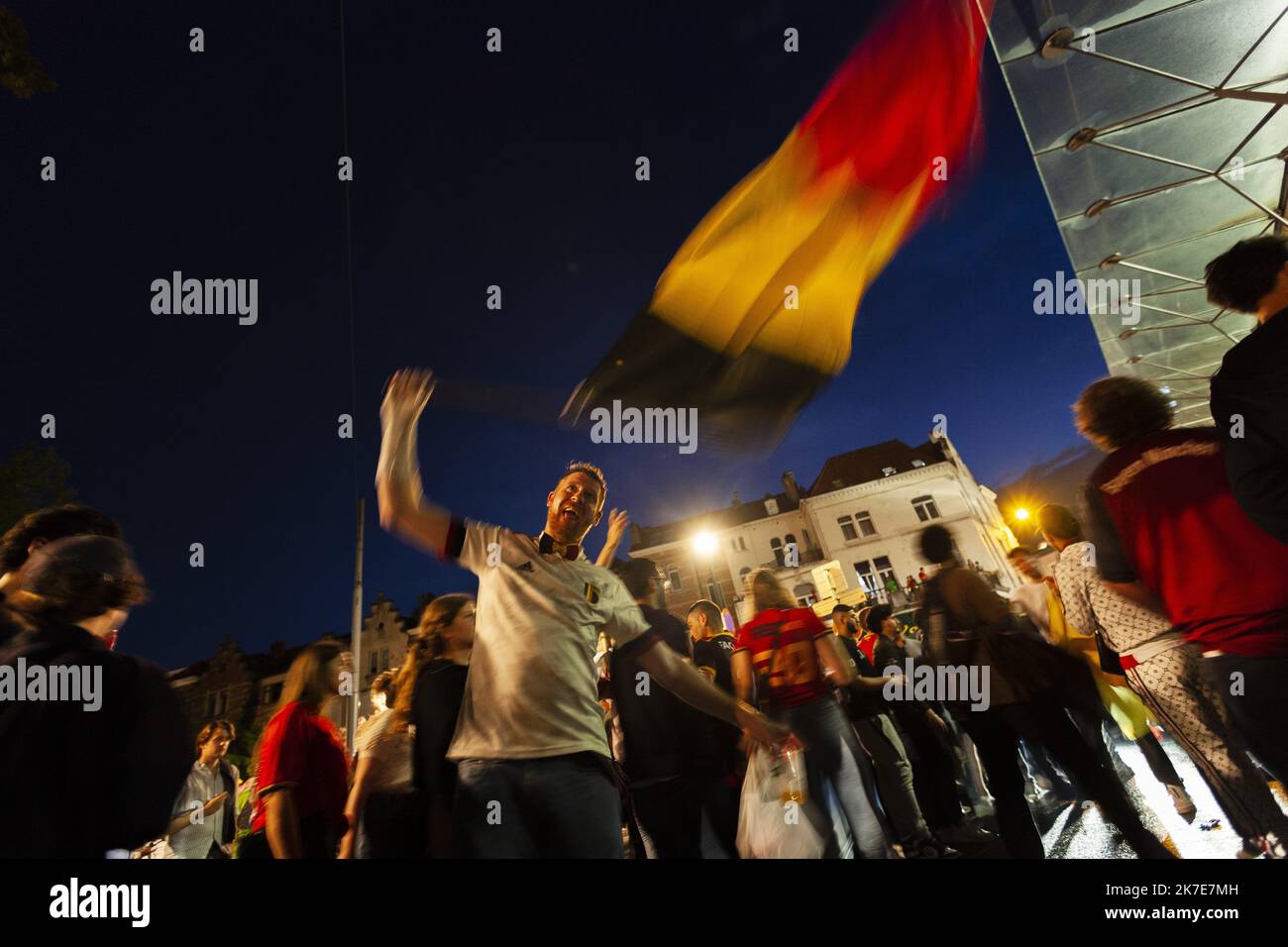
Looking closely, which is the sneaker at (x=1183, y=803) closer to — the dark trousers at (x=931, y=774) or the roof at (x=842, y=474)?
the dark trousers at (x=931, y=774)

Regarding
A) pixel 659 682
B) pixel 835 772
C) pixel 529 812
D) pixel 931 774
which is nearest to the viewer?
pixel 529 812

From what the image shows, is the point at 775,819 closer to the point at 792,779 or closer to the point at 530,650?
the point at 792,779

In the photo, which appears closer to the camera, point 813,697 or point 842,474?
point 813,697

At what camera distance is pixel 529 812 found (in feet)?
5.85

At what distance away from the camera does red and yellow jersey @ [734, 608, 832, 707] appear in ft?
10.5

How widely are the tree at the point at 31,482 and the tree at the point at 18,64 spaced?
16.8 m

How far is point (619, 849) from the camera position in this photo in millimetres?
1861

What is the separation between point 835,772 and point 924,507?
36.9 meters
